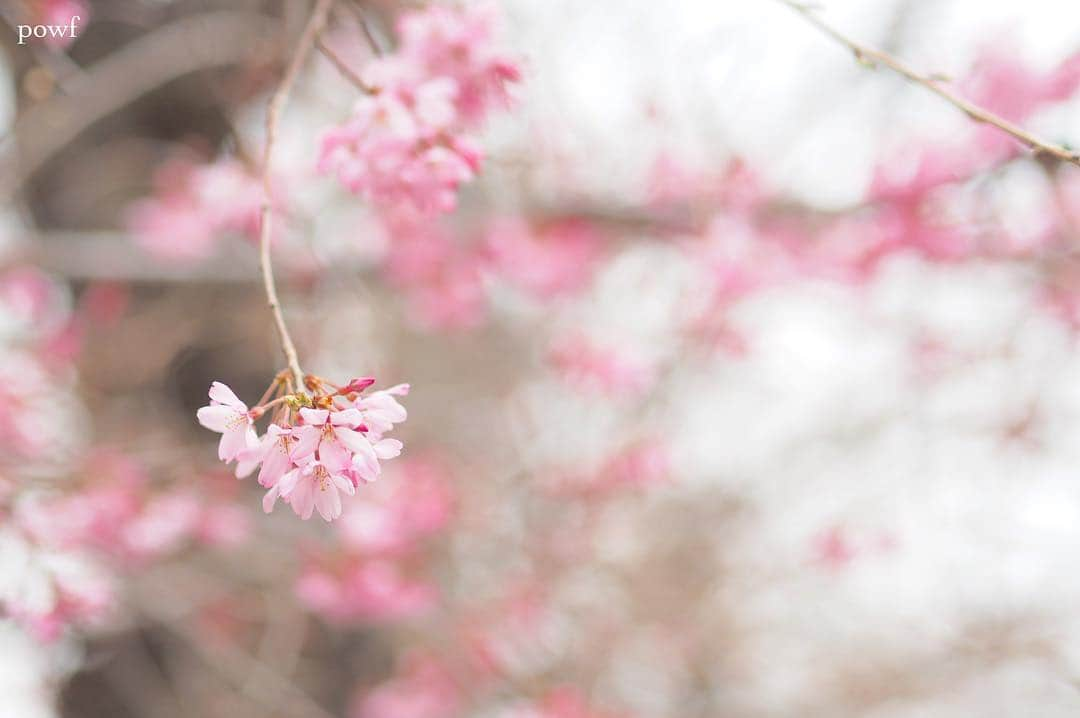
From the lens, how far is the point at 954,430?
176 inches

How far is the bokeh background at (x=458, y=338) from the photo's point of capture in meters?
2.60

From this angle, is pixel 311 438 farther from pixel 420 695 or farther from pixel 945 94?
pixel 420 695

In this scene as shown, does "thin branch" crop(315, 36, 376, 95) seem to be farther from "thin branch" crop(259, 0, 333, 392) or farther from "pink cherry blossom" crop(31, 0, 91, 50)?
"pink cherry blossom" crop(31, 0, 91, 50)

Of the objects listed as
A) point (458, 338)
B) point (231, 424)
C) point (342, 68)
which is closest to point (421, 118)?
point (342, 68)

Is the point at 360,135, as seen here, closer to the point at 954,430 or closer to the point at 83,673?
the point at 83,673

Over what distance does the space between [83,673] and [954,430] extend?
13.7 feet

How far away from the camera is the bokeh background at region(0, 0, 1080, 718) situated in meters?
2.60

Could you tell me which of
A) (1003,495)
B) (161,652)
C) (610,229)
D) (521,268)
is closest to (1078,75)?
(610,229)

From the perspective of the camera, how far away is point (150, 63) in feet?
8.95

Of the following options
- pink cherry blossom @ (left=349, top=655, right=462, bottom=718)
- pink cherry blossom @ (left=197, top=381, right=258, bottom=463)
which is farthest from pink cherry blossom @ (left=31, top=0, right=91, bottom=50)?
pink cherry blossom @ (left=349, top=655, right=462, bottom=718)

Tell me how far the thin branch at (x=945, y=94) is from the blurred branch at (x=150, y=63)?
2.00 metres

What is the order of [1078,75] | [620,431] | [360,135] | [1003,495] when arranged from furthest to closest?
1. [1003,495]
2. [620,431]
3. [1078,75]
4. [360,135]

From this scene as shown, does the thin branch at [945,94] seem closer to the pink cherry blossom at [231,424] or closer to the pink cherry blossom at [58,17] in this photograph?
the pink cherry blossom at [231,424]

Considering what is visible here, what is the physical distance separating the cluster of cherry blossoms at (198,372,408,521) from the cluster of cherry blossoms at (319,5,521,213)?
38 cm
